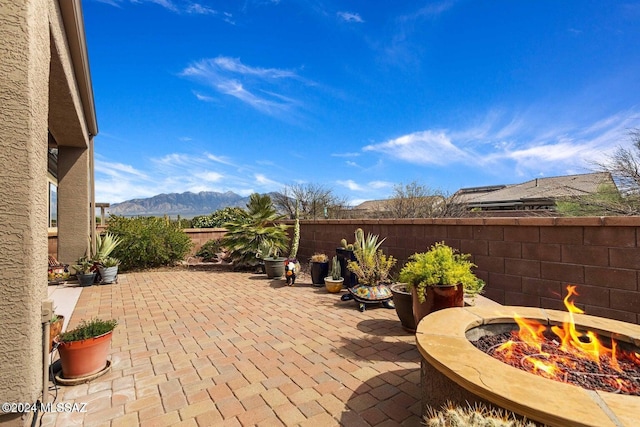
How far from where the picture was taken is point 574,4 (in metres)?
5.65

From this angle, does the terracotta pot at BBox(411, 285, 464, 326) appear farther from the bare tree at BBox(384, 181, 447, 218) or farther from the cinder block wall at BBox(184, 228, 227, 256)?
the cinder block wall at BBox(184, 228, 227, 256)

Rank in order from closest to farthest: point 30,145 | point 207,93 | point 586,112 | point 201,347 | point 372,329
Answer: point 30,145, point 201,347, point 372,329, point 586,112, point 207,93

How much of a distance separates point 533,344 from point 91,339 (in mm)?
3587

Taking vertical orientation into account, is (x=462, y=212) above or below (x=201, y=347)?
above

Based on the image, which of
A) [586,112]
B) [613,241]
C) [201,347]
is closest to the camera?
[613,241]

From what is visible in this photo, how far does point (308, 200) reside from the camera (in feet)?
75.6

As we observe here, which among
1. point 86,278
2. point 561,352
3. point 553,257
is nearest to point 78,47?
point 86,278

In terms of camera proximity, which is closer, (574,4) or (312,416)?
(312,416)

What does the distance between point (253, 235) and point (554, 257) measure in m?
6.72

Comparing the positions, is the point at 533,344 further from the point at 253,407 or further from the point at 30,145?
the point at 30,145

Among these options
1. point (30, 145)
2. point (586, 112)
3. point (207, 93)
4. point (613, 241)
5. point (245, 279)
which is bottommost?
point (245, 279)

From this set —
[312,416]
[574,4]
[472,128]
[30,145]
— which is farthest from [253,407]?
[472,128]

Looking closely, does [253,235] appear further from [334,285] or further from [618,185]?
[618,185]

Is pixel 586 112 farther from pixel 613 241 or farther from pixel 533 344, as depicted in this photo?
pixel 533 344
